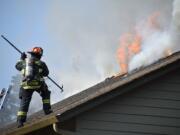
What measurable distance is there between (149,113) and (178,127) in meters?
0.61

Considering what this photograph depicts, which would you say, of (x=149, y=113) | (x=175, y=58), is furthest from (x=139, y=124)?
(x=175, y=58)

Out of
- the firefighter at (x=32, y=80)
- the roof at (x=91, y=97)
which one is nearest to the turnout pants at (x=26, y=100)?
the firefighter at (x=32, y=80)

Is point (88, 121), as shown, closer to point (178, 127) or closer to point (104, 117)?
point (104, 117)

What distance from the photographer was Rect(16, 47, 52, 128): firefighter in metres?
9.70

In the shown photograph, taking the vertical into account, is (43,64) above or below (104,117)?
above

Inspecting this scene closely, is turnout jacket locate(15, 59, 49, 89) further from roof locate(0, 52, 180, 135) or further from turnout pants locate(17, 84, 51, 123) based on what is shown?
roof locate(0, 52, 180, 135)

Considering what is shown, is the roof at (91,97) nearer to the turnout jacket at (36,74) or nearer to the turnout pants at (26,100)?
the turnout pants at (26,100)

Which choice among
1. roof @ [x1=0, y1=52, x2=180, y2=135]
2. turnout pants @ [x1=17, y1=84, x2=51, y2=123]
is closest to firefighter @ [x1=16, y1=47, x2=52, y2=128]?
turnout pants @ [x1=17, y1=84, x2=51, y2=123]

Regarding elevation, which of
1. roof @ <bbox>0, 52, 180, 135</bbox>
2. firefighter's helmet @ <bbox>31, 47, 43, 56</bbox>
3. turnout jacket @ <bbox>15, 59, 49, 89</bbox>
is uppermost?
firefighter's helmet @ <bbox>31, 47, 43, 56</bbox>

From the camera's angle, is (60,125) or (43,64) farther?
(43,64)

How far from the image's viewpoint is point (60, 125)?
333 inches

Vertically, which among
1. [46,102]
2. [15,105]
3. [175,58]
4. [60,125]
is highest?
[15,105]

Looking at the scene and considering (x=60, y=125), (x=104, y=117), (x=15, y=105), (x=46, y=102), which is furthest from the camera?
(x=15, y=105)

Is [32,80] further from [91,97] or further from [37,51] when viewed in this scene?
[91,97]
